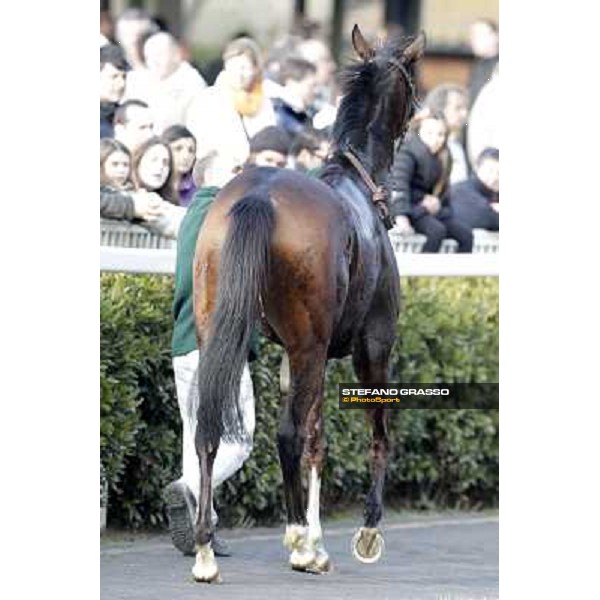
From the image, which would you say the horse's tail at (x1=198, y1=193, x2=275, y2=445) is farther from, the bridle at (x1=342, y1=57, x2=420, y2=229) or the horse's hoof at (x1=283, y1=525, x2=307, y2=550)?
the bridle at (x1=342, y1=57, x2=420, y2=229)

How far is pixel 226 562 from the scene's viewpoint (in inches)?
346

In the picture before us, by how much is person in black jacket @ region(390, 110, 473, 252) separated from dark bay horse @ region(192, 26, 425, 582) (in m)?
2.89

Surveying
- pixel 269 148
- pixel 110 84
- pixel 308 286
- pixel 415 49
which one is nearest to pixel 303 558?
pixel 308 286

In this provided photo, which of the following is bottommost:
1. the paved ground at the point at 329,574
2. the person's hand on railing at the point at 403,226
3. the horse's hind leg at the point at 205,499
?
→ the paved ground at the point at 329,574

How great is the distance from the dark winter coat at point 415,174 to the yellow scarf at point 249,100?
1057mm

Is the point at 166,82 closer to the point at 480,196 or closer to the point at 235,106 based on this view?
the point at 235,106

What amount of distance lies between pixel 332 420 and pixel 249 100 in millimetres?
2056

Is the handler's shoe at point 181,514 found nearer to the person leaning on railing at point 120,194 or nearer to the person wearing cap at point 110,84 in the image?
the person leaning on railing at point 120,194

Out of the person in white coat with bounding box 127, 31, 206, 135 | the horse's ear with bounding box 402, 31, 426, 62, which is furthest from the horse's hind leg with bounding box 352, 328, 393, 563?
the person in white coat with bounding box 127, 31, 206, 135

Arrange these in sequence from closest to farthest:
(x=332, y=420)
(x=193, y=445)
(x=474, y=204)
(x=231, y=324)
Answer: (x=231, y=324), (x=193, y=445), (x=332, y=420), (x=474, y=204)

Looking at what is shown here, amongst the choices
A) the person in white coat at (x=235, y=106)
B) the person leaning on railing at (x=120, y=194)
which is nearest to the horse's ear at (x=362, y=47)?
the person in white coat at (x=235, y=106)

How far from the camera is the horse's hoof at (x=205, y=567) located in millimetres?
7766

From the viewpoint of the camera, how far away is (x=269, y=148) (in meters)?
10.5
